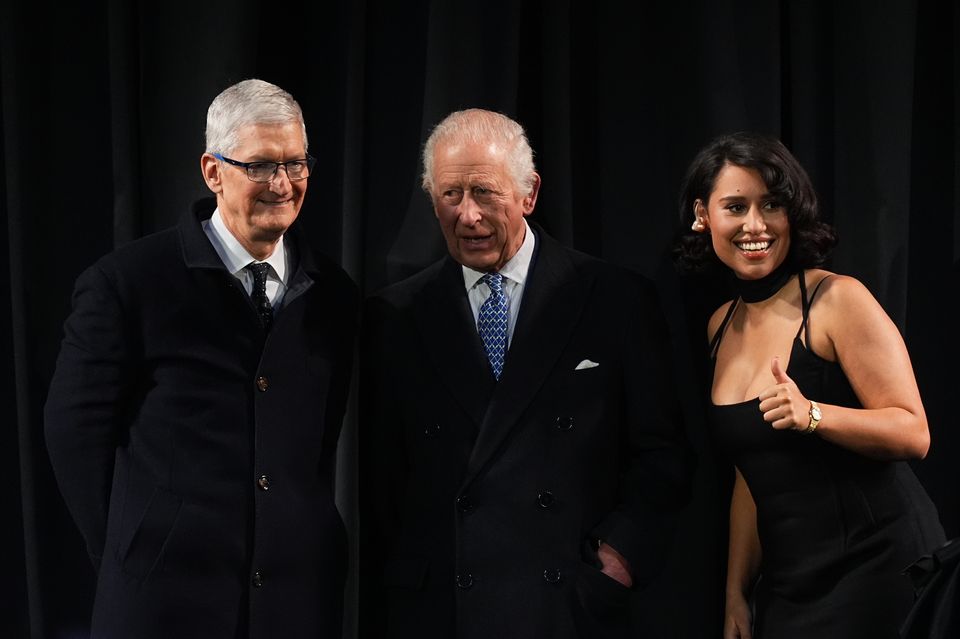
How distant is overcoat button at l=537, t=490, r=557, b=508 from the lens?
247 centimetres

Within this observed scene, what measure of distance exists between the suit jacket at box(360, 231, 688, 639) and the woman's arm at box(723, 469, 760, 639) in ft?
0.78

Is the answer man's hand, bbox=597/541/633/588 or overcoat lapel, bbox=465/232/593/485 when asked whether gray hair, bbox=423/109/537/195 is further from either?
man's hand, bbox=597/541/633/588

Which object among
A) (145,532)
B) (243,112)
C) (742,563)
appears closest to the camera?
(145,532)

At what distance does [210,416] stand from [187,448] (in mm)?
77

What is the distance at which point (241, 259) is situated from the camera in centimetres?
242

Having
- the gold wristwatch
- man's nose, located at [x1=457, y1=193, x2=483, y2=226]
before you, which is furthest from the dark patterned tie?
the gold wristwatch

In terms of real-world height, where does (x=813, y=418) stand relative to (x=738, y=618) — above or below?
above

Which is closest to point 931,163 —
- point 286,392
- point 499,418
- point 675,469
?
point 675,469

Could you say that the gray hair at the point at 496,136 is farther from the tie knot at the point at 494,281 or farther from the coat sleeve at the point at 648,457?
the coat sleeve at the point at 648,457

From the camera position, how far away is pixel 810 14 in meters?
3.01

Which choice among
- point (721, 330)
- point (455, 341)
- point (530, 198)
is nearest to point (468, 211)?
point (530, 198)

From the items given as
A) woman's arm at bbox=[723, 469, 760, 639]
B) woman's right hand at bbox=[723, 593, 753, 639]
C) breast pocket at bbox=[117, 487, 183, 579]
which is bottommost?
woman's right hand at bbox=[723, 593, 753, 639]

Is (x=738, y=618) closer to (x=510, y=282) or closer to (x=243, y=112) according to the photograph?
(x=510, y=282)

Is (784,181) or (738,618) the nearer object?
(784,181)
